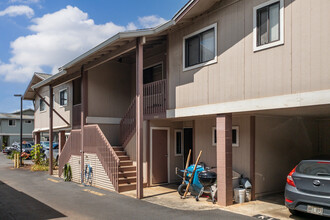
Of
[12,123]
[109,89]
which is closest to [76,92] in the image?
[109,89]

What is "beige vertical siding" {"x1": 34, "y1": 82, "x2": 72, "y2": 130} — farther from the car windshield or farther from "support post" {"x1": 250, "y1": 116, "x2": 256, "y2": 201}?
the car windshield

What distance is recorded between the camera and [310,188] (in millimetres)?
6840

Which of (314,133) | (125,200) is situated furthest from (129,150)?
(314,133)

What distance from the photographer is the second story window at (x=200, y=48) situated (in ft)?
31.0

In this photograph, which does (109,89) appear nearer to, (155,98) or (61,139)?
(155,98)

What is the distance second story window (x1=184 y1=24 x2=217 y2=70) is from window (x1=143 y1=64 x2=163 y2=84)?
379 centimetres

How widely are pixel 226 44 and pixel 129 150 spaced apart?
6224 mm

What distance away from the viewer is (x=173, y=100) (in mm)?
10766

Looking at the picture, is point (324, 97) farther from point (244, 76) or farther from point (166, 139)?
point (166, 139)

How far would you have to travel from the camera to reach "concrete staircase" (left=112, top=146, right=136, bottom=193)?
1132cm

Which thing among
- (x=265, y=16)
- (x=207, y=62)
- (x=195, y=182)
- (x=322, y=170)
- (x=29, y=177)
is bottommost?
(x=29, y=177)

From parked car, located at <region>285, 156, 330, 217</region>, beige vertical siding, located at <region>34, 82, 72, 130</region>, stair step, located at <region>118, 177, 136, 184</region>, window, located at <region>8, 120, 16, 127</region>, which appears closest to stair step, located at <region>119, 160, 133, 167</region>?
stair step, located at <region>118, 177, 136, 184</region>

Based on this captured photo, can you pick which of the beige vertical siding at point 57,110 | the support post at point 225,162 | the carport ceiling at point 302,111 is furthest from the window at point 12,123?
the carport ceiling at point 302,111

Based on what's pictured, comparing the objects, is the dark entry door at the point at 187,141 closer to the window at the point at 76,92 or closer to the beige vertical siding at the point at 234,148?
the beige vertical siding at the point at 234,148
